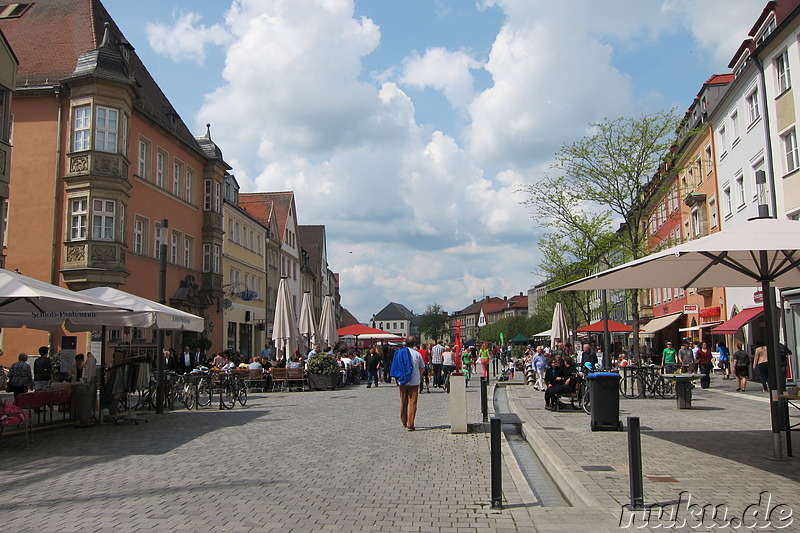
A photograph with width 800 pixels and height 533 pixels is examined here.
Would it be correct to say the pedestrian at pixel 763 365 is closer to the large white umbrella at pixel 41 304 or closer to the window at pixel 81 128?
the large white umbrella at pixel 41 304

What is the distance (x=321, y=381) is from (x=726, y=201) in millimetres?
21852

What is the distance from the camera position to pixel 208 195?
38281mm

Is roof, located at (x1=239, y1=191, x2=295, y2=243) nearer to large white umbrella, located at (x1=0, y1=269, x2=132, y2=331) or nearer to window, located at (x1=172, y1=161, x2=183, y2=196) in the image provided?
window, located at (x1=172, y1=161, x2=183, y2=196)

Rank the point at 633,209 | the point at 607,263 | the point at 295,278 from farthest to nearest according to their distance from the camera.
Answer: the point at 295,278 < the point at 607,263 < the point at 633,209

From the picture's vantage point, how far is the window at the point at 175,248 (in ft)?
110

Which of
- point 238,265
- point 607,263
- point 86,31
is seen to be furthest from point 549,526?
point 238,265

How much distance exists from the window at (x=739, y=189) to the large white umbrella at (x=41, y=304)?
27.1 m

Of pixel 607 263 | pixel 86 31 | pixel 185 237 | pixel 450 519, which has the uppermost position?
pixel 86 31

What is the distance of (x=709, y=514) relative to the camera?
6.18 metres

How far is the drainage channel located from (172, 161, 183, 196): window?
990 inches

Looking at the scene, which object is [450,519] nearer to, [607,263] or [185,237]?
[607,263]

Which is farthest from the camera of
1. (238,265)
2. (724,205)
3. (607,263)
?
(238,265)

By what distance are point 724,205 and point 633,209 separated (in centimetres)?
1133

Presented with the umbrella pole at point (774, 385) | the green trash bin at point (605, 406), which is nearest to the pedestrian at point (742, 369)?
the green trash bin at point (605, 406)
